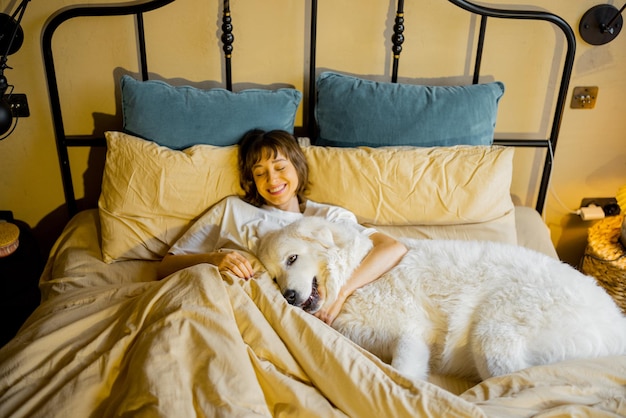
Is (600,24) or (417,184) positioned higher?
(600,24)

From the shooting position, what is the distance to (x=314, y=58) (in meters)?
2.24

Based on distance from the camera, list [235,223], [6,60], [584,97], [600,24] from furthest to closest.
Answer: [584,97], [600,24], [6,60], [235,223]

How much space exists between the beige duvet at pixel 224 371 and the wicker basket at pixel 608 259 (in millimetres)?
1012

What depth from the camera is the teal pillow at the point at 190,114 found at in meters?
2.03

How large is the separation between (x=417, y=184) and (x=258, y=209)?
640 millimetres

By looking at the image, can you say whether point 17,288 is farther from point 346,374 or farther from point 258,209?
point 346,374

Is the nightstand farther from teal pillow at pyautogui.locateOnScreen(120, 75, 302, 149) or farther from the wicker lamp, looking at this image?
the wicker lamp

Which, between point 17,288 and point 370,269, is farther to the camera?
point 17,288

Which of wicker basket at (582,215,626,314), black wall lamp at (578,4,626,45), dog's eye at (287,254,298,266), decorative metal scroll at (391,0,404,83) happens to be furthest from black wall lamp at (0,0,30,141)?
wicker basket at (582,215,626,314)

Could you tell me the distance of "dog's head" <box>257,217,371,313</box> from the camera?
5.08 feet

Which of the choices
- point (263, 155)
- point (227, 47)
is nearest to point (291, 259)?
point (263, 155)

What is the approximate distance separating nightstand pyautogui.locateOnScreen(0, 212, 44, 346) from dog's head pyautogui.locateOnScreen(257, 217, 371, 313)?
117 centimetres

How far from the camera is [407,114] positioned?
81.5 inches

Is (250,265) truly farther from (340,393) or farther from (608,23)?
(608,23)
